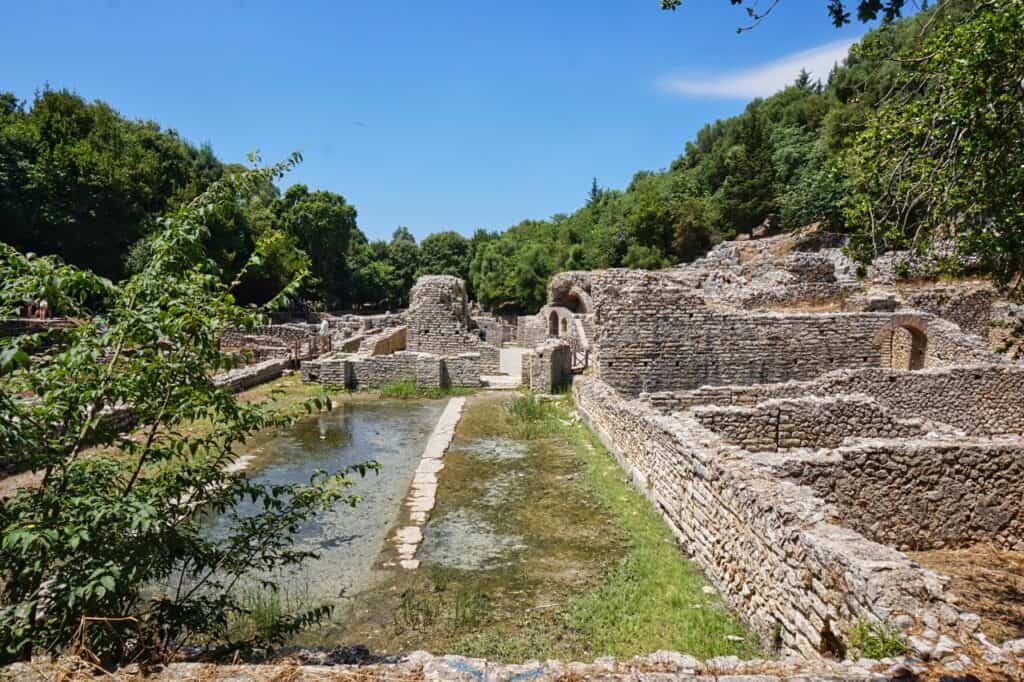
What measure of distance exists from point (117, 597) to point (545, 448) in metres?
8.49

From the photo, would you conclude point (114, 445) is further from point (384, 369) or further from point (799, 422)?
point (384, 369)

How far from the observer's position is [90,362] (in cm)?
334

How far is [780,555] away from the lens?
4.56 metres

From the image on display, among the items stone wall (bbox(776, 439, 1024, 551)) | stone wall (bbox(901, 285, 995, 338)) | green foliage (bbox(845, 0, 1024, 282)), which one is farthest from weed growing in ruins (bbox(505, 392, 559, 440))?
stone wall (bbox(901, 285, 995, 338))

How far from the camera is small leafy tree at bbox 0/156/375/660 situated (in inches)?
120

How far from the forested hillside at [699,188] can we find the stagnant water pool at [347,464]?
10.8 ft

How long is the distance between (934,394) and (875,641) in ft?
30.1

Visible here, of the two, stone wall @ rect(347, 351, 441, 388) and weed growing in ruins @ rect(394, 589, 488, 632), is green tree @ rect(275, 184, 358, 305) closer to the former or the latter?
stone wall @ rect(347, 351, 441, 388)

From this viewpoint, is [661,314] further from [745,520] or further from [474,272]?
[474,272]

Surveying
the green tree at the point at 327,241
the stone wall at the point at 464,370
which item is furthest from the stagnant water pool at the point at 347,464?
the green tree at the point at 327,241

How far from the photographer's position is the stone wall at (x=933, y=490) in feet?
20.0

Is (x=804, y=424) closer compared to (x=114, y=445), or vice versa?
(x=114, y=445)

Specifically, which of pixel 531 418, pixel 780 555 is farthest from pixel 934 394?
pixel 780 555

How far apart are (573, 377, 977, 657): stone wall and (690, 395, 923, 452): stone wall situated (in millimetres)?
1005
